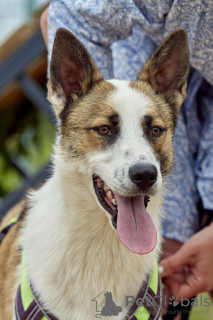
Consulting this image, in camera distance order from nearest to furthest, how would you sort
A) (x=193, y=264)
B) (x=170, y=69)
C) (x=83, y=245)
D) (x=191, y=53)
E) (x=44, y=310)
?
(x=44, y=310)
(x=83, y=245)
(x=170, y=69)
(x=191, y=53)
(x=193, y=264)

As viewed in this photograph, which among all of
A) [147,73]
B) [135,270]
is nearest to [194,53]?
[147,73]

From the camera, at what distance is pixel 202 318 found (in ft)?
11.7

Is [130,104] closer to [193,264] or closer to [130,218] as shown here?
[130,218]

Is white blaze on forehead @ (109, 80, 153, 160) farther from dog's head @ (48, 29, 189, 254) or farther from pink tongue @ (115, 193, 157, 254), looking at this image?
pink tongue @ (115, 193, 157, 254)

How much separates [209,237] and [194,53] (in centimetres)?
101

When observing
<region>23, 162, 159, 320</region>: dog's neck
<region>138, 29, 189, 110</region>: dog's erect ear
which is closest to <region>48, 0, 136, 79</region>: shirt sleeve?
<region>138, 29, 189, 110</region>: dog's erect ear

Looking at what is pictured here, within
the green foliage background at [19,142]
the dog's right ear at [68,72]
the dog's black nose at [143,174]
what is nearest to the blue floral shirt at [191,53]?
the dog's right ear at [68,72]

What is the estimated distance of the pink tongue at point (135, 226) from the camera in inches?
69.4

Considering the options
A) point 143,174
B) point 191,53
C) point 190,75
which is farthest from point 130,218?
point 190,75

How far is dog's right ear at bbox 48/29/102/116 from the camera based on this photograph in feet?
6.39

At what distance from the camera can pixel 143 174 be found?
1719mm

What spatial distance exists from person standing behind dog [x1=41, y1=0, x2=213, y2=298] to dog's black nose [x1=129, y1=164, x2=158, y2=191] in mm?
687

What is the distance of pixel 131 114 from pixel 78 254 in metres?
0.69

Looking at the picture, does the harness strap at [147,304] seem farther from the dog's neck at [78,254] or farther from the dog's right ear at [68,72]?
the dog's right ear at [68,72]
